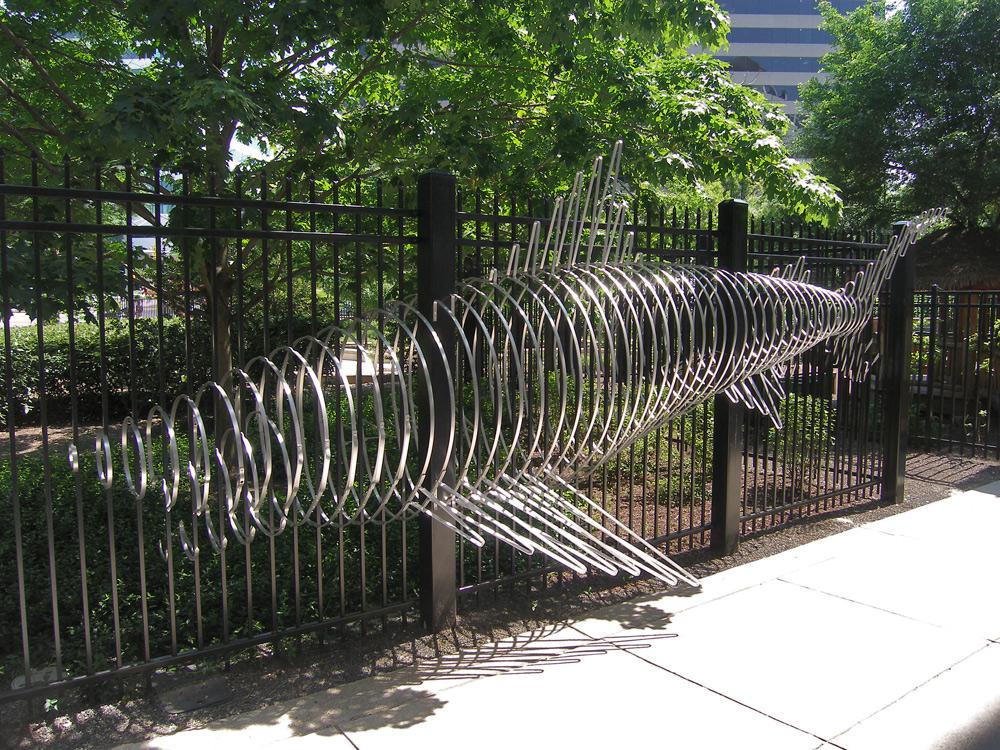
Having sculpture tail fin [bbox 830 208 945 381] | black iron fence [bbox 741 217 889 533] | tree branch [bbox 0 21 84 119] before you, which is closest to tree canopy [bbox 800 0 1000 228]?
black iron fence [bbox 741 217 889 533]

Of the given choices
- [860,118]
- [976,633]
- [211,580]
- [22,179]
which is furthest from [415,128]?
[860,118]

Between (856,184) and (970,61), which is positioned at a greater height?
(970,61)

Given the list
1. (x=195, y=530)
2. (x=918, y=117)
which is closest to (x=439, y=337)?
(x=195, y=530)

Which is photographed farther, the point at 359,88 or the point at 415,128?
the point at 359,88

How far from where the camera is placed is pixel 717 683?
3902 millimetres

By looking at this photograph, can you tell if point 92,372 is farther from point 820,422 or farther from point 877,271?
point 877,271

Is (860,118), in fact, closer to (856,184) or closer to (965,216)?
(856,184)

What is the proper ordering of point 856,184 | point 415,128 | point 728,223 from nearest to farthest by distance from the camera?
point 728,223 → point 415,128 → point 856,184

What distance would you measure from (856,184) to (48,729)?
1735 cm

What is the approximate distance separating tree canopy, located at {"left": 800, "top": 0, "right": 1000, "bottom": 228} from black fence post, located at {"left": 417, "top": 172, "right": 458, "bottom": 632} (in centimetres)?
1399

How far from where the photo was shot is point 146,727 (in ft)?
11.2

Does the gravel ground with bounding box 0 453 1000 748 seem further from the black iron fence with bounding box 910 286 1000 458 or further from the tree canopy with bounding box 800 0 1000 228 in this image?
the tree canopy with bounding box 800 0 1000 228

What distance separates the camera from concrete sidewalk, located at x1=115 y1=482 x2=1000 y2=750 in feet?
11.1

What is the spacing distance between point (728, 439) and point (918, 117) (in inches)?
523
